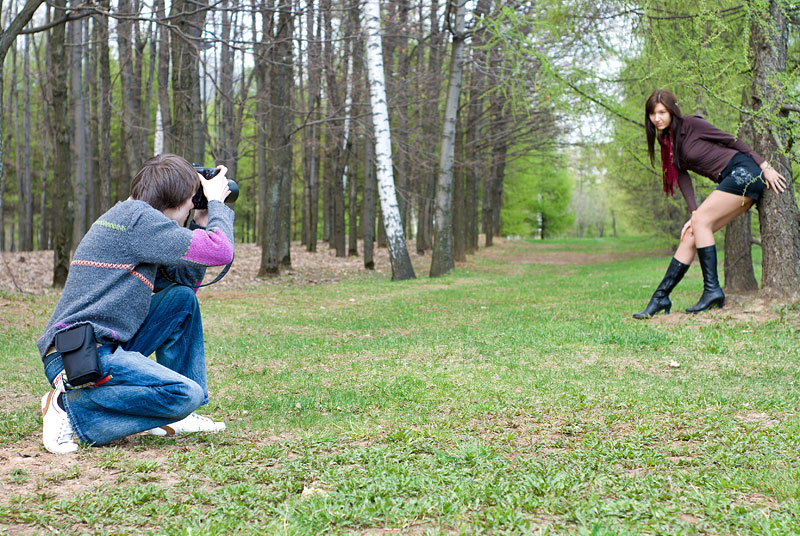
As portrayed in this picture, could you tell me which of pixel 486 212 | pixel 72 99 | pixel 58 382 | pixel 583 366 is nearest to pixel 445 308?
pixel 583 366

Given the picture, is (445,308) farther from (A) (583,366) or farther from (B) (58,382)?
(B) (58,382)

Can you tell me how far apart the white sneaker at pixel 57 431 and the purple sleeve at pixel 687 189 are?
19.6 feet

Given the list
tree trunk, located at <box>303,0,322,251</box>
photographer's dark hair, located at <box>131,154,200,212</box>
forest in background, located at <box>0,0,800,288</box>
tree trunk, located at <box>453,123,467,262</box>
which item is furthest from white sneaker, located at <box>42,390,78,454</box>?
tree trunk, located at <box>453,123,467,262</box>

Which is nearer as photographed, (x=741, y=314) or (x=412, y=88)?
(x=741, y=314)

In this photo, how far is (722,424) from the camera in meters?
3.57

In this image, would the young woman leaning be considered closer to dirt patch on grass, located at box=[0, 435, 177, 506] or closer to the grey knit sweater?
the grey knit sweater

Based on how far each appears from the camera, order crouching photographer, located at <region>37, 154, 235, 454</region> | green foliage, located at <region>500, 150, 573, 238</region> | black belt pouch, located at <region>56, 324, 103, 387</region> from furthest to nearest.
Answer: green foliage, located at <region>500, 150, 573, 238</region>, crouching photographer, located at <region>37, 154, 235, 454</region>, black belt pouch, located at <region>56, 324, 103, 387</region>

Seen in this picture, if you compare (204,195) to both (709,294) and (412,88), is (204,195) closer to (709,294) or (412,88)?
(709,294)

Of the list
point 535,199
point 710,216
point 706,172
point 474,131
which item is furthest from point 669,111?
point 535,199

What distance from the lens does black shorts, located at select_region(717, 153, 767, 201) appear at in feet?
21.9

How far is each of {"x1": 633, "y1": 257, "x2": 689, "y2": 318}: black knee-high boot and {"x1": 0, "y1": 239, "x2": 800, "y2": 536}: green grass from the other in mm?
277

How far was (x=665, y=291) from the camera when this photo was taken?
7.30m

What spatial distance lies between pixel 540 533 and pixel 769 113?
5.87 m

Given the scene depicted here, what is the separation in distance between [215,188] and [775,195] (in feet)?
18.8
